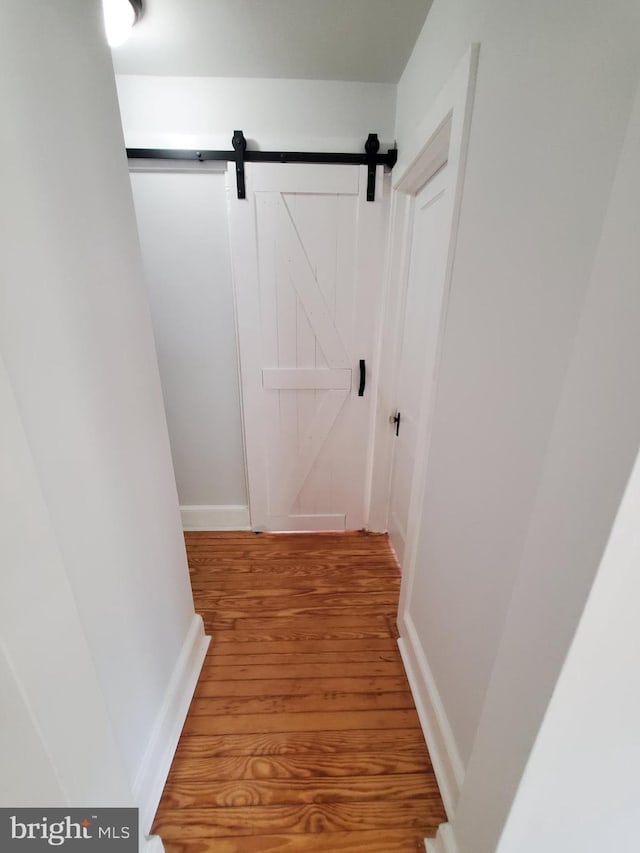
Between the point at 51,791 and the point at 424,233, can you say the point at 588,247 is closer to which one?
the point at 424,233

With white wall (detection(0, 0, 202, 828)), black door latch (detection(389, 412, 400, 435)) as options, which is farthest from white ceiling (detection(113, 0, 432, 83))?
black door latch (detection(389, 412, 400, 435))

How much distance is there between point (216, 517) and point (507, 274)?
211 cm

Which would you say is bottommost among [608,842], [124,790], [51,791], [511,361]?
[124,790]

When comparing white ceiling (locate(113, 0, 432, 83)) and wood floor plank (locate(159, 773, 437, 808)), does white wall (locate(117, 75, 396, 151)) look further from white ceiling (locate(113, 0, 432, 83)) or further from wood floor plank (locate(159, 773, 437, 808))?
wood floor plank (locate(159, 773, 437, 808))

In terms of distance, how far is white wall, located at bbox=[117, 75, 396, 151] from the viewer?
1.51m

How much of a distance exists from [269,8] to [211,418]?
1.75m

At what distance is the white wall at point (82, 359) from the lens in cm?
56

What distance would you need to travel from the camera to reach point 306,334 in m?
1.82

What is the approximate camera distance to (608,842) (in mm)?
619

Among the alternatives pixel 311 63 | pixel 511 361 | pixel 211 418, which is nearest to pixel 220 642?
pixel 211 418

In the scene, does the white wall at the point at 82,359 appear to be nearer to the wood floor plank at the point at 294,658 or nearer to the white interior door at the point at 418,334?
the wood floor plank at the point at 294,658

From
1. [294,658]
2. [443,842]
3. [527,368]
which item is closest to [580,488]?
[527,368]

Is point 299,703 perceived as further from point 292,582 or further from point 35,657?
point 35,657

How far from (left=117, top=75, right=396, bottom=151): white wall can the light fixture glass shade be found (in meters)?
0.32
